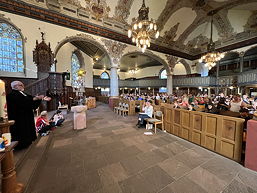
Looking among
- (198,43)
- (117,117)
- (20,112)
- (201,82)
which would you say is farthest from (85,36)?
(198,43)

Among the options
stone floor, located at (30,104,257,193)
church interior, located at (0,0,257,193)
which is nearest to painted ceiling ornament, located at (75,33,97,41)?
church interior, located at (0,0,257,193)

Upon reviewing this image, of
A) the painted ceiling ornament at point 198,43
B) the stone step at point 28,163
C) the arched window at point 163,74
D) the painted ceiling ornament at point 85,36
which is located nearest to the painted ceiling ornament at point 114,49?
the painted ceiling ornament at point 85,36

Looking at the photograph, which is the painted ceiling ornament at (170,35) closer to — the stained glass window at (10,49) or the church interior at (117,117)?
the church interior at (117,117)

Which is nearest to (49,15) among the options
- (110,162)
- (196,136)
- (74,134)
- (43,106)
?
(43,106)

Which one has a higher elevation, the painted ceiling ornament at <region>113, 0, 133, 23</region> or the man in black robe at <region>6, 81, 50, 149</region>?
the painted ceiling ornament at <region>113, 0, 133, 23</region>

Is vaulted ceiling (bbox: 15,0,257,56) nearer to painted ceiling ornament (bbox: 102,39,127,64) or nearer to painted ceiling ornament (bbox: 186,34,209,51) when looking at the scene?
painted ceiling ornament (bbox: 186,34,209,51)

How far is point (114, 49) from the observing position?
888 cm

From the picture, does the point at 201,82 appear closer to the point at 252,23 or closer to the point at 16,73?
the point at 252,23

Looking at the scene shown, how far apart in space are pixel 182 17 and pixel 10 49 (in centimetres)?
1410

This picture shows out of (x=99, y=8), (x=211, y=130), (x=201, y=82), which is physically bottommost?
(x=211, y=130)

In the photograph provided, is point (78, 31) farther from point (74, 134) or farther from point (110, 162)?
point (110, 162)

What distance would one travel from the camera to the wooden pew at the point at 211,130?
8.40 ft

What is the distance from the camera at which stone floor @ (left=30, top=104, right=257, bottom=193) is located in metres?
1.78

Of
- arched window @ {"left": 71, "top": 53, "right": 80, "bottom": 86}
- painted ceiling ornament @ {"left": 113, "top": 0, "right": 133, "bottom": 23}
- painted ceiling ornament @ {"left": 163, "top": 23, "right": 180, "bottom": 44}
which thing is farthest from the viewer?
arched window @ {"left": 71, "top": 53, "right": 80, "bottom": 86}
